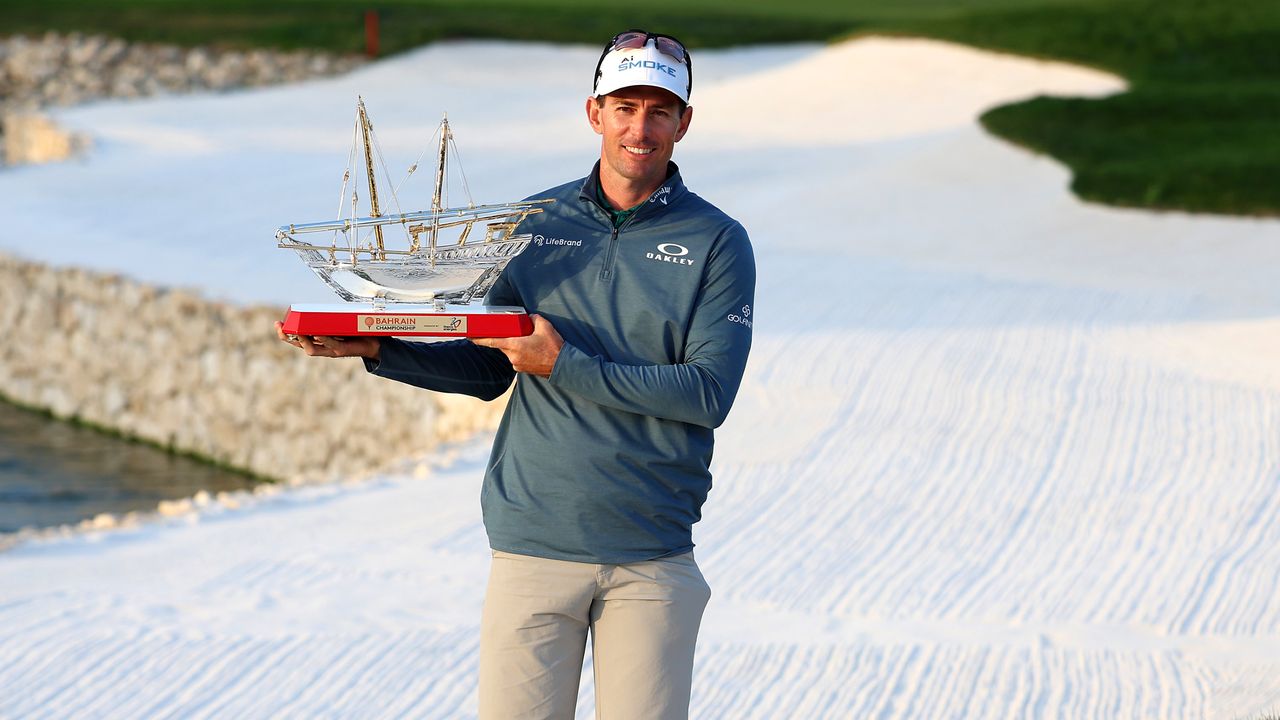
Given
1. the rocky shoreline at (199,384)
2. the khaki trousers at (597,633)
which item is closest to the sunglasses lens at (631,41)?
the khaki trousers at (597,633)

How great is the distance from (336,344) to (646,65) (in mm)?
804

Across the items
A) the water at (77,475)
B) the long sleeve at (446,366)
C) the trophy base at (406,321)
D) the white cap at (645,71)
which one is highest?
the white cap at (645,71)

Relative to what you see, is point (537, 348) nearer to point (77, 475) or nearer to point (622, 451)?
point (622, 451)

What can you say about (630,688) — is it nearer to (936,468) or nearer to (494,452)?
(494,452)

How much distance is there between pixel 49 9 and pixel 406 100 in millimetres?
14141

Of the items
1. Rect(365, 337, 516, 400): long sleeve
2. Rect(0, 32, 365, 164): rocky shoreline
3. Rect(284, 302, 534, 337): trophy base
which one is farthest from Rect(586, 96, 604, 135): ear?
Rect(0, 32, 365, 164): rocky shoreline

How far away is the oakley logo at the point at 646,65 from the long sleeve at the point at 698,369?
0.34 m

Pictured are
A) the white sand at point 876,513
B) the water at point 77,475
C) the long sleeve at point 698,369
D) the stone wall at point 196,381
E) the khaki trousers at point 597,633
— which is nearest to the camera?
the long sleeve at point 698,369

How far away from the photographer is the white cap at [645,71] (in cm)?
312

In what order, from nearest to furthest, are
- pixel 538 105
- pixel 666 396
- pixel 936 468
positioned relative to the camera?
1. pixel 666 396
2. pixel 936 468
3. pixel 538 105

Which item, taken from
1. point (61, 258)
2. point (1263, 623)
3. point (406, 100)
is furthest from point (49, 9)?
point (1263, 623)

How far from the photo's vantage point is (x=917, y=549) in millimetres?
6562

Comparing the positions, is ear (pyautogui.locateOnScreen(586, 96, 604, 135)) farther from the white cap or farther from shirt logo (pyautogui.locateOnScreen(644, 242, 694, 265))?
shirt logo (pyautogui.locateOnScreen(644, 242, 694, 265))

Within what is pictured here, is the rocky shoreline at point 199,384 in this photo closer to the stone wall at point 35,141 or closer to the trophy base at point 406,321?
the stone wall at point 35,141
